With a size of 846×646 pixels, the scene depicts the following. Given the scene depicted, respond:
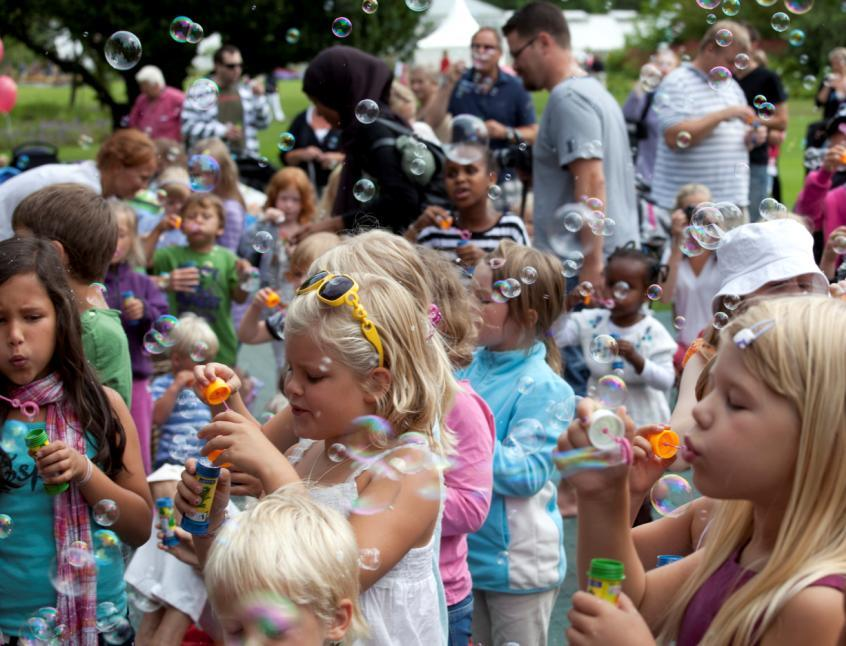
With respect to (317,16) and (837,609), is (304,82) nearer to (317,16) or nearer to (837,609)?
(837,609)

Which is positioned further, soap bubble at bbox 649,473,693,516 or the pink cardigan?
the pink cardigan

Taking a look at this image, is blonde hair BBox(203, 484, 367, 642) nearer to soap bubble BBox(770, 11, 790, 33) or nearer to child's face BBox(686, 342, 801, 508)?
child's face BBox(686, 342, 801, 508)

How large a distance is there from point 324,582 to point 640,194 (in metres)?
6.88

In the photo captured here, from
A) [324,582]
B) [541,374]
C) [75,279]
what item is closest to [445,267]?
[541,374]

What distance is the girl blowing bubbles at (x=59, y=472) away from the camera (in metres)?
2.71

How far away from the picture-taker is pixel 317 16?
75.7ft

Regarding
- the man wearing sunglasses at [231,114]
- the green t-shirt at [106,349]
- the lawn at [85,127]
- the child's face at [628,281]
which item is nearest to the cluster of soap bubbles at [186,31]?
the green t-shirt at [106,349]

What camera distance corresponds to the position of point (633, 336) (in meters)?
4.69

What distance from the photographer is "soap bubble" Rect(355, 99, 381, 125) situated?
444cm

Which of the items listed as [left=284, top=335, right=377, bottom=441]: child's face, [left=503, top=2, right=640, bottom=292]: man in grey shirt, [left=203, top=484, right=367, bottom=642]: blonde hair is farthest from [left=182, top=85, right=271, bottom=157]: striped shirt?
[left=203, top=484, right=367, bottom=642]: blonde hair

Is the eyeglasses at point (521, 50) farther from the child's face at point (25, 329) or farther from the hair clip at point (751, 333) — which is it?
the hair clip at point (751, 333)

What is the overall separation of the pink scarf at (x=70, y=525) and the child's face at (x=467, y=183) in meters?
2.16

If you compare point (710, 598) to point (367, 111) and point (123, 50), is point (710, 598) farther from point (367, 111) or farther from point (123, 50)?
point (123, 50)

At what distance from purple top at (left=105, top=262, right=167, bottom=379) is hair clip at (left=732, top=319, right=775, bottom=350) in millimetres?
3176
